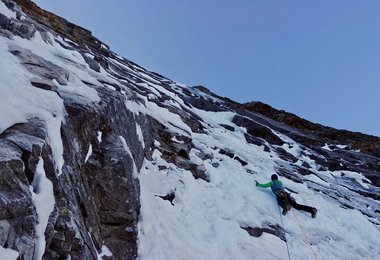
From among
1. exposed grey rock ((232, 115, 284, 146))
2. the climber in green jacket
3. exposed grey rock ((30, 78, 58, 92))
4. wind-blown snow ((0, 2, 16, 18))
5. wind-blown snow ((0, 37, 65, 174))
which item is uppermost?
wind-blown snow ((0, 2, 16, 18))

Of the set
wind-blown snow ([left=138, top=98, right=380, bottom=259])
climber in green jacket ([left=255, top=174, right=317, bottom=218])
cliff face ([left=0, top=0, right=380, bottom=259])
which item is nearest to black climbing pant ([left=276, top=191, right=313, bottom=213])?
climber in green jacket ([left=255, top=174, right=317, bottom=218])

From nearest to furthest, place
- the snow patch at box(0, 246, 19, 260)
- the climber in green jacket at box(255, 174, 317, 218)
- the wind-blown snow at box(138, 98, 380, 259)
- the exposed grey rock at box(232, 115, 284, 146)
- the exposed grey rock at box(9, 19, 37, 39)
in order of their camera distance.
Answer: the snow patch at box(0, 246, 19, 260), the wind-blown snow at box(138, 98, 380, 259), the exposed grey rock at box(9, 19, 37, 39), the climber in green jacket at box(255, 174, 317, 218), the exposed grey rock at box(232, 115, 284, 146)

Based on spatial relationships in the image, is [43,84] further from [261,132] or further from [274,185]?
[261,132]

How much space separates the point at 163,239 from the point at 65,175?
3.08m

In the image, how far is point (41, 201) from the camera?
5195mm

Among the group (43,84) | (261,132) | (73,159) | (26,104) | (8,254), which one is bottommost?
(8,254)

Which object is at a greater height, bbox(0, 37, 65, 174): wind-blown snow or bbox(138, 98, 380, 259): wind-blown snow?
bbox(0, 37, 65, 174): wind-blown snow

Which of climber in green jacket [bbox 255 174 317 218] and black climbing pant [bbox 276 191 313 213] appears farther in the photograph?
black climbing pant [bbox 276 191 313 213]

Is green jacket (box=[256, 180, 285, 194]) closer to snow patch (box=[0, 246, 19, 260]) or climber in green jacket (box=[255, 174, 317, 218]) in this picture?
climber in green jacket (box=[255, 174, 317, 218])

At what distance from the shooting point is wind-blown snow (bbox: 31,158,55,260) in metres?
4.94

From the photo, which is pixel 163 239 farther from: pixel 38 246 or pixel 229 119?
pixel 229 119

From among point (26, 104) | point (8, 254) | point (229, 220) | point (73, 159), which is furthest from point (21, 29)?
point (8, 254)

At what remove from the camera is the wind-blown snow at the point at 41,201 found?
4938 mm

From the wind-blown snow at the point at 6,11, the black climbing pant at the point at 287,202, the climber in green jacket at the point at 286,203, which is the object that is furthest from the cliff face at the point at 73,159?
the black climbing pant at the point at 287,202
